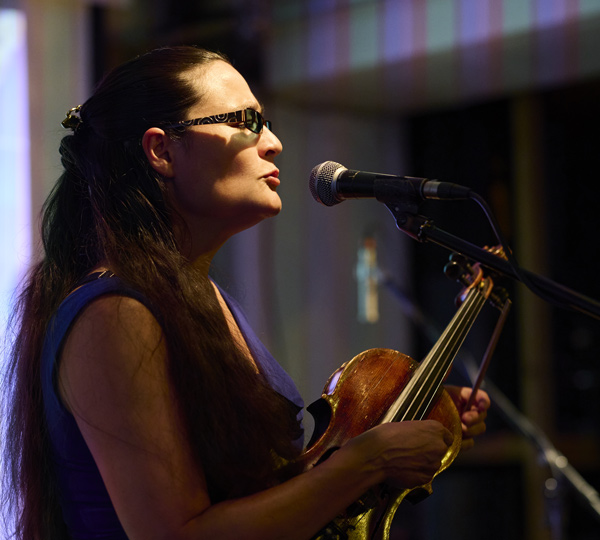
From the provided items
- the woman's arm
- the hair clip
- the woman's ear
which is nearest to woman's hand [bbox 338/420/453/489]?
the woman's arm

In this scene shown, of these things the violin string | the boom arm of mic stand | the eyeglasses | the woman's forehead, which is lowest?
the violin string

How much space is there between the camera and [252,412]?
109cm

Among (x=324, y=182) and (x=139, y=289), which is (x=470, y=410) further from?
(x=139, y=289)

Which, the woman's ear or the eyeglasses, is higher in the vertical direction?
the eyeglasses

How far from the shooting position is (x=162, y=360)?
1.04 meters

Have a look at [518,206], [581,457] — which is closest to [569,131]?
[518,206]

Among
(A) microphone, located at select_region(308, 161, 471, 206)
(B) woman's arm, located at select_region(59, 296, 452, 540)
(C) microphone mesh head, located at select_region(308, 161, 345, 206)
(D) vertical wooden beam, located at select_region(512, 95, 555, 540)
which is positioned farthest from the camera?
(D) vertical wooden beam, located at select_region(512, 95, 555, 540)

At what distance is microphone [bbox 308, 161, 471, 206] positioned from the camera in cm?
112

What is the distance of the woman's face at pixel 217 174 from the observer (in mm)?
1246

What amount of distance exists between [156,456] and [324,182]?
507mm

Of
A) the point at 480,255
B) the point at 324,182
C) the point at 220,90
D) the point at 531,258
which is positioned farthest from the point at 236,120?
the point at 531,258

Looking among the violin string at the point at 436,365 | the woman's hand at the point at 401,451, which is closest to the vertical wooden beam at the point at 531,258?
the violin string at the point at 436,365

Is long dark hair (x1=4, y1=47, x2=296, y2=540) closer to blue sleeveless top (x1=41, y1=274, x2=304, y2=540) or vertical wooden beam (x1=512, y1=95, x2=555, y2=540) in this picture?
blue sleeveless top (x1=41, y1=274, x2=304, y2=540)

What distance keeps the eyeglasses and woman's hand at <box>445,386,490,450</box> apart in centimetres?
59
